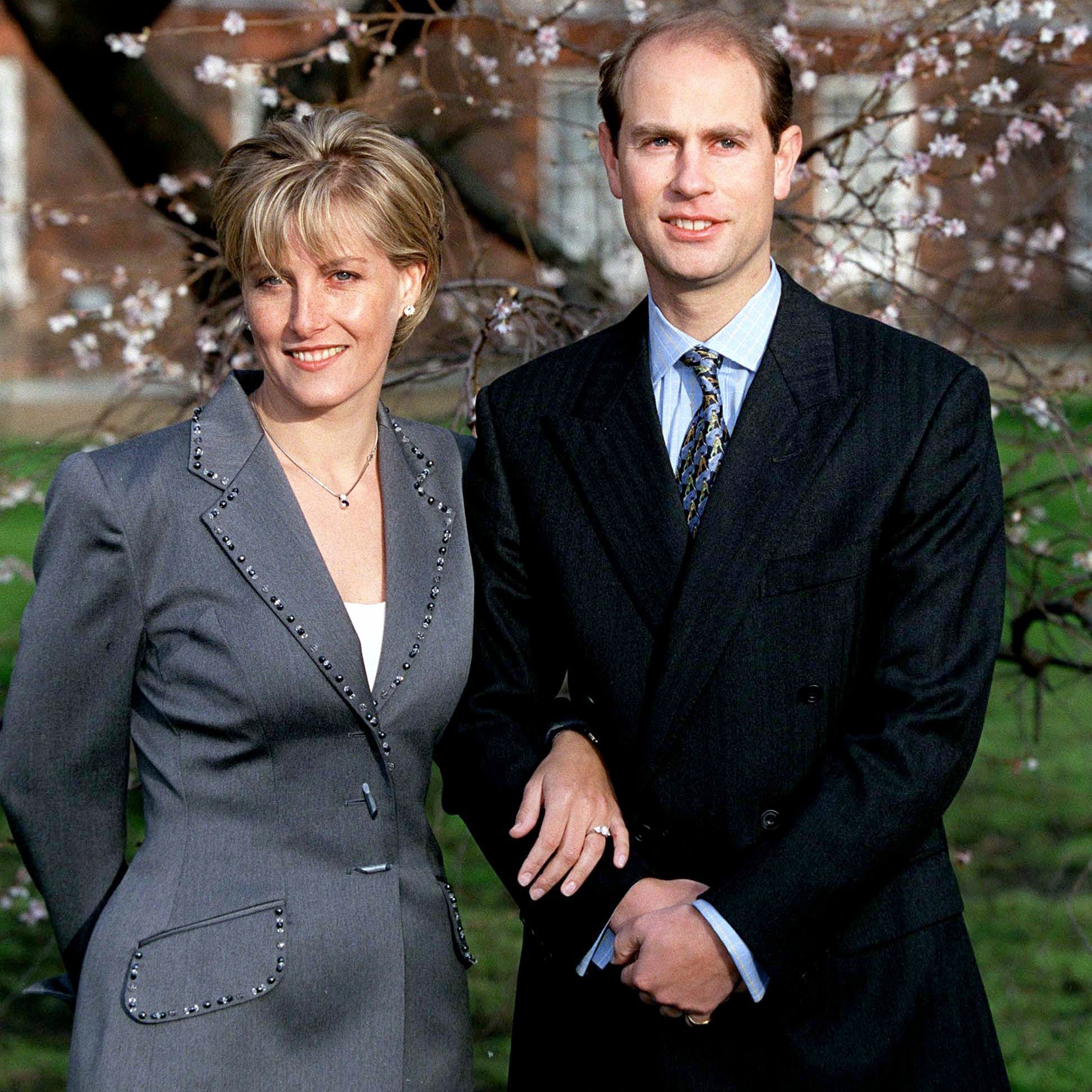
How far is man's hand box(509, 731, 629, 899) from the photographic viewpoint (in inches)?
95.3

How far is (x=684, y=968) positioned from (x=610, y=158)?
4.39ft

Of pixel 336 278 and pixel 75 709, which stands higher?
pixel 336 278

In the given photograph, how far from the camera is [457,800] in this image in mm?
2662

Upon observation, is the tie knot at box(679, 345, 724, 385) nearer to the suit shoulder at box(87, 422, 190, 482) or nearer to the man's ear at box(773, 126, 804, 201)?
the man's ear at box(773, 126, 804, 201)

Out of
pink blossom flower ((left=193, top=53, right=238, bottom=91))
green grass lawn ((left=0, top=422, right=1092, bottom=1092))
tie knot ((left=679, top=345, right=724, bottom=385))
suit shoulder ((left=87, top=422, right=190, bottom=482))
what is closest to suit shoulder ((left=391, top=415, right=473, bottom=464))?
suit shoulder ((left=87, top=422, right=190, bottom=482))

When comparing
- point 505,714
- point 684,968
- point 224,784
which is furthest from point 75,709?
point 684,968

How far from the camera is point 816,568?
7.88 feet

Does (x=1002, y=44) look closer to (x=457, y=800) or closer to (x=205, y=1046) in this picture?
(x=457, y=800)

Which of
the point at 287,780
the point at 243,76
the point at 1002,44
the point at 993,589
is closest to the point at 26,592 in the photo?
the point at 243,76

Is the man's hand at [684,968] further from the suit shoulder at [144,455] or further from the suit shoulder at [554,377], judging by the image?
the suit shoulder at [144,455]

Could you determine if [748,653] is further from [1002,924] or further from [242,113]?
[242,113]

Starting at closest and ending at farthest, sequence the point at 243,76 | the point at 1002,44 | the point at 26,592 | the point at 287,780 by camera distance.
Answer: the point at 287,780
the point at 1002,44
the point at 243,76
the point at 26,592

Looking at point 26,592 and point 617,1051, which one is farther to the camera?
point 26,592

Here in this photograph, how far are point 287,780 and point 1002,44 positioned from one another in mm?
3283
